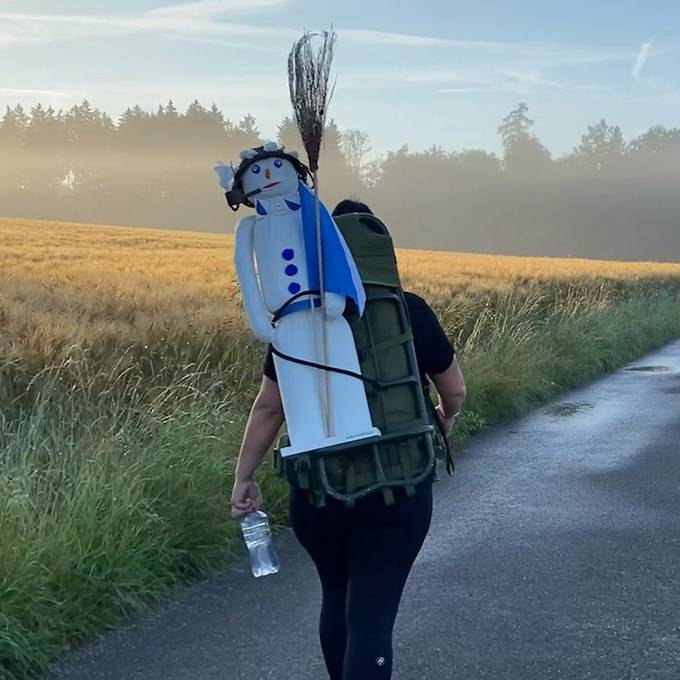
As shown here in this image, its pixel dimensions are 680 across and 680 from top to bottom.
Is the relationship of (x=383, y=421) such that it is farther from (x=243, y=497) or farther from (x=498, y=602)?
(x=498, y=602)

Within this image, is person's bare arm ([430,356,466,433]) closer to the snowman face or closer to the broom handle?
the broom handle

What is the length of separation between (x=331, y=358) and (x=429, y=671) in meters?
1.74

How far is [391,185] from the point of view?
382ft

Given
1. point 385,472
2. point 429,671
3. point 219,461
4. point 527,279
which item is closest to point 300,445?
point 385,472

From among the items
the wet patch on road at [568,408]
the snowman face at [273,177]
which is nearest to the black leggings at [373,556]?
the snowman face at [273,177]

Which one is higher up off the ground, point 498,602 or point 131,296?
point 131,296

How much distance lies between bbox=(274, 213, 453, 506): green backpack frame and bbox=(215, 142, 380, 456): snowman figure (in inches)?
1.3

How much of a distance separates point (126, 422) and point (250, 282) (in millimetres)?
3335

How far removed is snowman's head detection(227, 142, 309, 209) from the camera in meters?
2.54

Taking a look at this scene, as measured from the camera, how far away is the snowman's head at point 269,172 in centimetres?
254

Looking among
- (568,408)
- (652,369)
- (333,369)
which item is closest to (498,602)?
(333,369)

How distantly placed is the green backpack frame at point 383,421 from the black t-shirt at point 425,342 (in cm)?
8

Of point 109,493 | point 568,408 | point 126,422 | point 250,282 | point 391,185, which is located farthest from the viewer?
point 391,185

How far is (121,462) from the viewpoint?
5.04 metres
